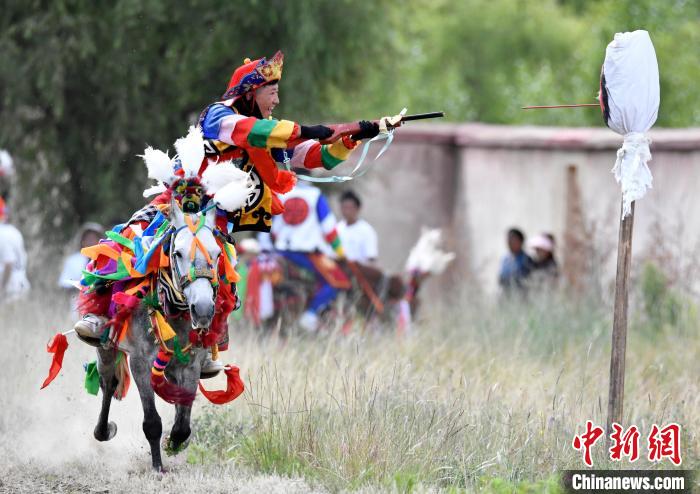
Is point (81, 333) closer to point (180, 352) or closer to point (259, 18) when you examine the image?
point (180, 352)

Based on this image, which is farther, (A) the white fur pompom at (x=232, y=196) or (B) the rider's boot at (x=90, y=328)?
(B) the rider's boot at (x=90, y=328)

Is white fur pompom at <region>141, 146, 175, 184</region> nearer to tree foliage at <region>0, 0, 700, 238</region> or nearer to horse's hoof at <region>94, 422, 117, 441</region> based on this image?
horse's hoof at <region>94, 422, 117, 441</region>

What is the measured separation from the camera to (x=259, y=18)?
14.9 meters

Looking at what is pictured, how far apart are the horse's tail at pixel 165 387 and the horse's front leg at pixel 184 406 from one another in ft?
0.15

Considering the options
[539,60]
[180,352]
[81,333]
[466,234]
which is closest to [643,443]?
[180,352]

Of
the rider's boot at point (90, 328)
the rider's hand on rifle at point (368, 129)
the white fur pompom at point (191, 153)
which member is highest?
the rider's hand on rifle at point (368, 129)

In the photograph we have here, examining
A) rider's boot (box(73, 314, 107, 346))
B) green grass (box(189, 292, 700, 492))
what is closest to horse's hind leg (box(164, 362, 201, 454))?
green grass (box(189, 292, 700, 492))

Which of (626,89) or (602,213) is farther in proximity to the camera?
(602,213)

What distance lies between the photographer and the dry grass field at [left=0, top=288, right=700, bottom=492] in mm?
7621

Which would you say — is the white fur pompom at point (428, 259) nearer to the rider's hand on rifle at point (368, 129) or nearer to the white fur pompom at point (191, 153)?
the rider's hand on rifle at point (368, 129)

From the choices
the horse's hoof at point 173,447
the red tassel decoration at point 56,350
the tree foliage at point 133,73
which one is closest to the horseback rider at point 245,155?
the red tassel decoration at point 56,350

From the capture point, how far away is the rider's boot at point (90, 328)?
792cm

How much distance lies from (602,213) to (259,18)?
194 inches

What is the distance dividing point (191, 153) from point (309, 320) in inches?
233
